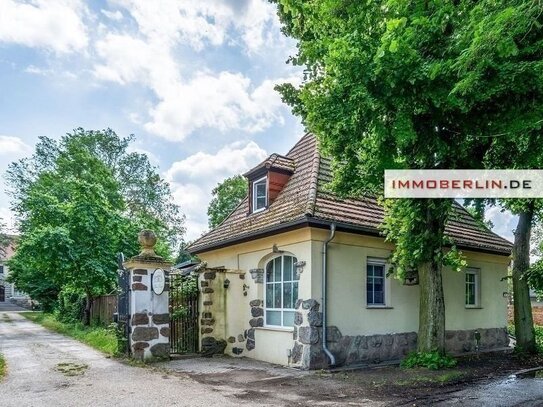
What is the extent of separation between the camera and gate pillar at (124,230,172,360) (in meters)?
9.95

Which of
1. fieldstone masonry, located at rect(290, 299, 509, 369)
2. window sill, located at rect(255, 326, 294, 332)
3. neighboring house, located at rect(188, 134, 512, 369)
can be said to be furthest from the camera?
window sill, located at rect(255, 326, 294, 332)

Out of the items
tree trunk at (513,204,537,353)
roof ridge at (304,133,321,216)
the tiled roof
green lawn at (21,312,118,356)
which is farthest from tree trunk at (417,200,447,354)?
green lawn at (21,312,118,356)

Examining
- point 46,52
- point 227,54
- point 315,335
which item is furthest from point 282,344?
point 46,52

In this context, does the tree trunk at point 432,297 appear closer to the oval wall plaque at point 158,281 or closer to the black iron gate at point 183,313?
the black iron gate at point 183,313

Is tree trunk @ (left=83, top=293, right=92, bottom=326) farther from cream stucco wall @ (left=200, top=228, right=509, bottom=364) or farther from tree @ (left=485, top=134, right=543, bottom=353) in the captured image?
tree @ (left=485, top=134, right=543, bottom=353)

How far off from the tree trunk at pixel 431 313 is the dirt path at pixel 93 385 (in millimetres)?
4584

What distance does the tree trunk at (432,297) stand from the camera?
9266mm

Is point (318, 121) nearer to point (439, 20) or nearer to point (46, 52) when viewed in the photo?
point (439, 20)

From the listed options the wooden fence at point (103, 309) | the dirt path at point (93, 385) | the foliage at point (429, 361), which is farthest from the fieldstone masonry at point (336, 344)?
the wooden fence at point (103, 309)

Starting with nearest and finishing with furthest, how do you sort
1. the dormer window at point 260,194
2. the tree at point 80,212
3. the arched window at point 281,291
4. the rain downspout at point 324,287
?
the rain downspout at point 324,287, the arched window at point 281,291, the dormer window at point 260,194, the tree at point 80,212

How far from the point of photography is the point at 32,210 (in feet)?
62.5

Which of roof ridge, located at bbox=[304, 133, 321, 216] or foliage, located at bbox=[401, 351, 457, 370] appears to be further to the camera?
roof ridge, located at bbox=[304, 133, 321, 216]

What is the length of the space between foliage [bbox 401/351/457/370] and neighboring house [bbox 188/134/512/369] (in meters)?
1.11

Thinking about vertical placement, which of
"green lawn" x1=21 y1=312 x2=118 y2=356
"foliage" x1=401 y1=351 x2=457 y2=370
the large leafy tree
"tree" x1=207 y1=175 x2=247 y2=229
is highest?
"tree" x1=207 y1=175 x2=247 y2=229
